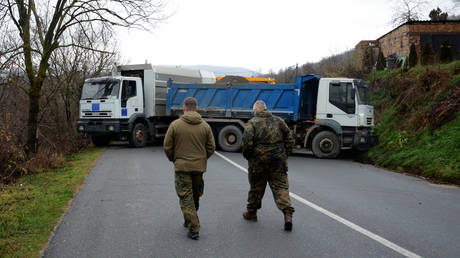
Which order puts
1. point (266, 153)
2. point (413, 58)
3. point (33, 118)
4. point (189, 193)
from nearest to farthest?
point (189, 193) < point (266, 153) < point (33, 118) < point (413, 58)

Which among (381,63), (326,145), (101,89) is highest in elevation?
(381,63)

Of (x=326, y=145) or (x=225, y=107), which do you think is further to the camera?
(x=225, y=107)

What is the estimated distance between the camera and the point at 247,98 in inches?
626

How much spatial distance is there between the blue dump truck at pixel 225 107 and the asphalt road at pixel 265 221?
189 inches

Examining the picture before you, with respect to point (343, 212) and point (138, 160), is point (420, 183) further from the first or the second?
point (138, 160)

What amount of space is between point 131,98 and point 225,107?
3993 millimetres

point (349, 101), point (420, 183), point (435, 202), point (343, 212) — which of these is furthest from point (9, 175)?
point (349, 101)

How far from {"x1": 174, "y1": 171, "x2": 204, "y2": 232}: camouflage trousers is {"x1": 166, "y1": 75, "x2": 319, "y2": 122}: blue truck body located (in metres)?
9.89

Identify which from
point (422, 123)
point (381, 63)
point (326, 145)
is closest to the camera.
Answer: point (422, 123)

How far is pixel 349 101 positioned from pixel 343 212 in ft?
28.4

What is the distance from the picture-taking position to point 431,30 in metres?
22.5

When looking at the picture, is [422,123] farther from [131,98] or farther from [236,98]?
[131,98]

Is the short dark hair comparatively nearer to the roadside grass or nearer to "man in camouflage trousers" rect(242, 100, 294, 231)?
"man in camouflage trousers" rect(242, 100, 294, 231)

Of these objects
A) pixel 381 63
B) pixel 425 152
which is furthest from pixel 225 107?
pixel 381 63
